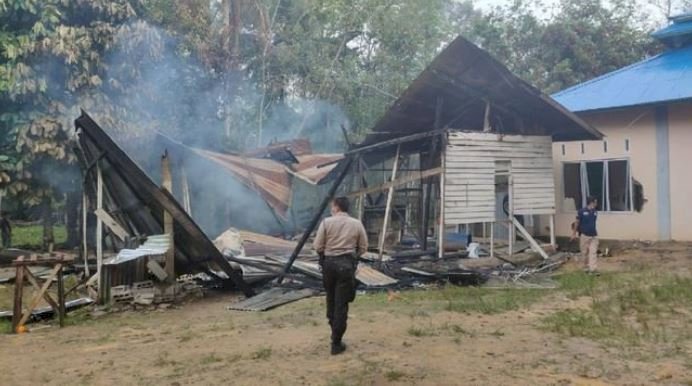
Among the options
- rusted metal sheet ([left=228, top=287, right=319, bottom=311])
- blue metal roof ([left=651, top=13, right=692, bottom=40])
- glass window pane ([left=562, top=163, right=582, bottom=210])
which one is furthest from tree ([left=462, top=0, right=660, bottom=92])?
rusted metal sheet ([left=228, top=287, right=319, bottom=311])

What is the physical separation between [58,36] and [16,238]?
37.4 feet

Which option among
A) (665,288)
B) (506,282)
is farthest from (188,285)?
(665,288)

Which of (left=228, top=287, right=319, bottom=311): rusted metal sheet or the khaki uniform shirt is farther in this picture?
(left=228, top=287, right=319, bottom=311): rusted metal sheet

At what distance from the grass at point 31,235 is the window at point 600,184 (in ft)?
47.4

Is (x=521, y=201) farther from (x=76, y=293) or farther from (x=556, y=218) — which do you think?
(x=76, y=293)

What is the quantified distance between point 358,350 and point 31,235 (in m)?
20.2

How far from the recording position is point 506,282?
10.0 m

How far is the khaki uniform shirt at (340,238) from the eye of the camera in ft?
20.0

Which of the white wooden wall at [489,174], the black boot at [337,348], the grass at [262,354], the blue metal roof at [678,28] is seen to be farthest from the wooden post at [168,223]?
the blue metal roof at [678,28]

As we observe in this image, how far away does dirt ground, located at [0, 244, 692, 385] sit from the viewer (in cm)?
527

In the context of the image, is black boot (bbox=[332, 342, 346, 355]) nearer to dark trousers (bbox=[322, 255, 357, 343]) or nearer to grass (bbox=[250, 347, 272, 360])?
dark trousers (bbox=[322, 255, 357, 343])

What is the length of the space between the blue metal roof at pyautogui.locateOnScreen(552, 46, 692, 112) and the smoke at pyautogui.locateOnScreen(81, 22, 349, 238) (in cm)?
864

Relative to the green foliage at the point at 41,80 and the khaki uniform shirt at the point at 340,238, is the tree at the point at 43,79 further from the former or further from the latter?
the khaki uniform shirt at the point at 340,238

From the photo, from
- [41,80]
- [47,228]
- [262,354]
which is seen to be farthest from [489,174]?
[47,228]
